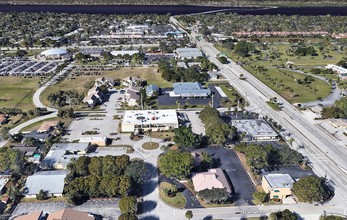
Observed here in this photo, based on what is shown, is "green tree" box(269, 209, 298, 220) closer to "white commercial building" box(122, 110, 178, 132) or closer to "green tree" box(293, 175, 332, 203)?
"green tree" box(293, 175, 332, 203)

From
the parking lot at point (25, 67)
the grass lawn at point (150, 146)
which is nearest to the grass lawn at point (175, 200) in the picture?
the grass lawn at point (150, 146)

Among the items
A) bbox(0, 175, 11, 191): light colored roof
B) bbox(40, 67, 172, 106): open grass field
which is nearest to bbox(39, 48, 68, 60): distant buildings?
bbox(40, 67, 172, 106): open grass field

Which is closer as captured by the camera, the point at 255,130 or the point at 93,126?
the point at 255,130

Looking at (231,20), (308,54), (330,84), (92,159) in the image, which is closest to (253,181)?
(92,159)

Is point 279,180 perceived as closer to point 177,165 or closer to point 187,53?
point 177,165

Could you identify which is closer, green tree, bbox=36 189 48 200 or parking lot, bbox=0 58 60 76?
green tree, bbox=36 189 48 200

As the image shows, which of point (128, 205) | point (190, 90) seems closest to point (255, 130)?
point (190, 90)

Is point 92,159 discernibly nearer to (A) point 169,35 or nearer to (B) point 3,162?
(B) point 3,162
